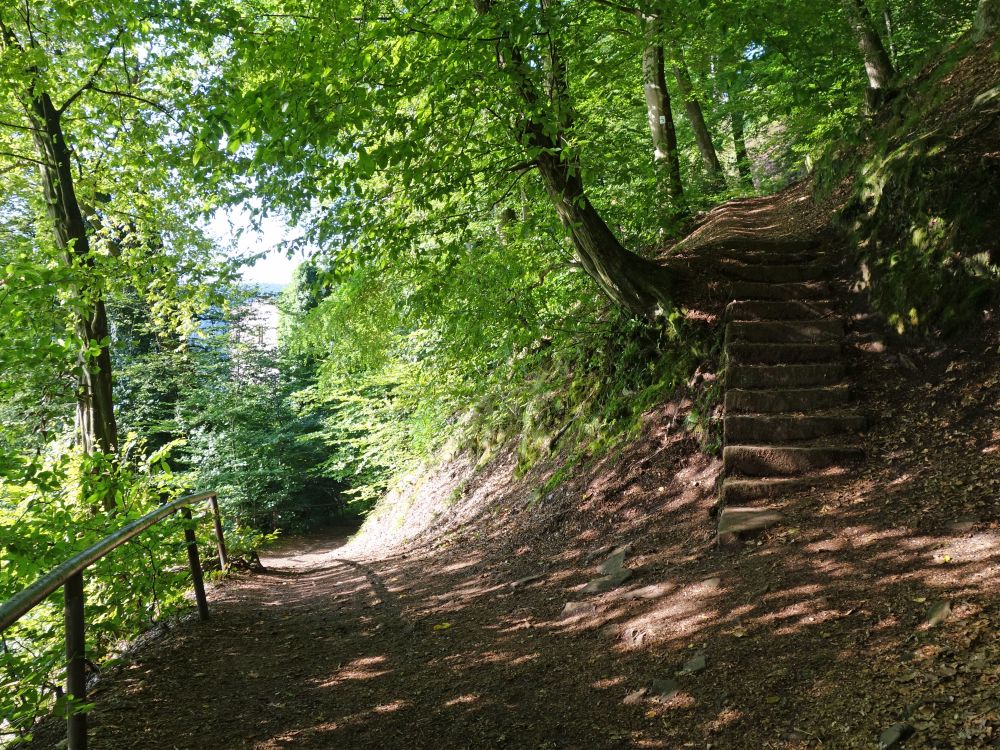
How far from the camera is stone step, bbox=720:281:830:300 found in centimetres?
715

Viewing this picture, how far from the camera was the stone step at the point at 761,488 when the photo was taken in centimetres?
502

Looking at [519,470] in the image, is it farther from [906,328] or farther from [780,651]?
[780,651]

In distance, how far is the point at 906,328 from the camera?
5914 millimetres

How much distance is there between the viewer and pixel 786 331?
658 centimetres

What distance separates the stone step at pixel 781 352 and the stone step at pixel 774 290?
3.19 feet

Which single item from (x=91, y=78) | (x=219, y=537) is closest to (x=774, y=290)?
(x=219, y=537)

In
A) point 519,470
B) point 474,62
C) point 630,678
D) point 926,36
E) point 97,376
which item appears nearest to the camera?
point 630,678

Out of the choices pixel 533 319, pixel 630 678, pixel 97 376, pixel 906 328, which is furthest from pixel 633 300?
pixel 97 376

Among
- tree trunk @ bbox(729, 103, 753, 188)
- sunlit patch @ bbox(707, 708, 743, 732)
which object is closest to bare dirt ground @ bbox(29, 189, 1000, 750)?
sunlit patch @ bbox(707, 708, 743, 732)

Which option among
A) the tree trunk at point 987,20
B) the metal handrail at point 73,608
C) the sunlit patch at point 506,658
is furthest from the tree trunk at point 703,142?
the metal handrail at point 73,608

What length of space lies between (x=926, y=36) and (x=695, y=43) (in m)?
4.77

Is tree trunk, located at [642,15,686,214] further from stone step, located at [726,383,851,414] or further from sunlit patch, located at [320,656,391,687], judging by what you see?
sunlit patch, located at [320,656,391,687]

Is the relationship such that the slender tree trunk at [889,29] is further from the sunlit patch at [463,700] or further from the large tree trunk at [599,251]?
the sunlit patch at [463,700]

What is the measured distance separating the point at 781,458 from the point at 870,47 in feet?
23.4
